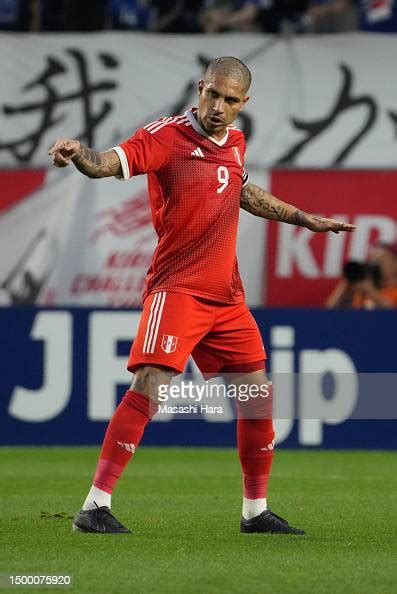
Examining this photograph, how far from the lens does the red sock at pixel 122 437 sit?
6484 millimetres

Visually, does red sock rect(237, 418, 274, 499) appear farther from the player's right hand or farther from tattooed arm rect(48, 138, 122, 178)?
the player's right hand

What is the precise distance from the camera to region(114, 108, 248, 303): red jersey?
659 centimetres

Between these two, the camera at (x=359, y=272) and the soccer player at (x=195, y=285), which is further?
the camera at (x=359, y=272)

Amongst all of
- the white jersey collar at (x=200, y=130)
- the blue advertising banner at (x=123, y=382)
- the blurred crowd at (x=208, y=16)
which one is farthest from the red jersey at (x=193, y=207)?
the blurred crowd at (x=208, y=16)

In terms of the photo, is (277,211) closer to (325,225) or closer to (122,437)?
(325,225)

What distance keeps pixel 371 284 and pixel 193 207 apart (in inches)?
271

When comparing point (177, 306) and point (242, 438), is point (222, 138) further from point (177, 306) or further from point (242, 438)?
point (242, 438)

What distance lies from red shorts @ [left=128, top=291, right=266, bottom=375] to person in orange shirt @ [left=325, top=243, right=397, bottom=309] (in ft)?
20.5

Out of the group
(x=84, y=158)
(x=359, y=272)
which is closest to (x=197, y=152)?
(x=84, y=158)

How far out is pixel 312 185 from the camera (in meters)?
14.4

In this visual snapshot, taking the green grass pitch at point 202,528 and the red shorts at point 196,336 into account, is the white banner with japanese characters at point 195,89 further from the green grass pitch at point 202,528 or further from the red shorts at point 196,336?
the red shorts at point 196,336

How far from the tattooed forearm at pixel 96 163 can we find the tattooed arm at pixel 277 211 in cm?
90


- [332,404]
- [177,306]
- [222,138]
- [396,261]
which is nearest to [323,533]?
[177,306]

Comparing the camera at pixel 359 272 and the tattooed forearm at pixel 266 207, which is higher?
the tattooed forearm at pixel 266 207
